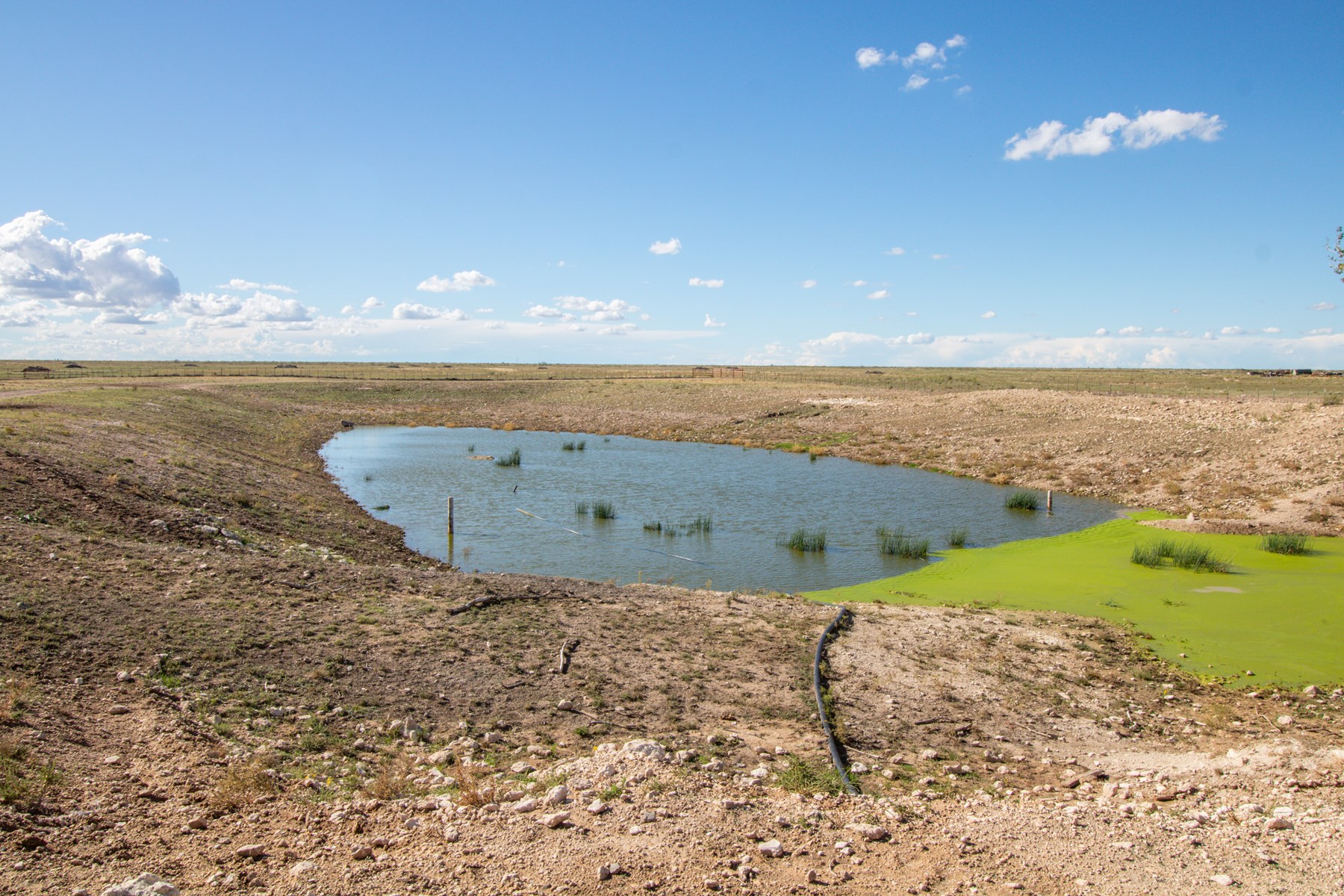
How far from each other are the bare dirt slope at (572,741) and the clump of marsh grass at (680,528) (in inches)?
337

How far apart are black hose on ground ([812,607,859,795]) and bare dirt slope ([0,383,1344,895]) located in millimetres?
131

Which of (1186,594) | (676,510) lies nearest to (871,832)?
(1186,594)

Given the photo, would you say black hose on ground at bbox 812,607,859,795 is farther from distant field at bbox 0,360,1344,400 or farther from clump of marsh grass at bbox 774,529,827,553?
distant field at bbox 0,360,1344,400

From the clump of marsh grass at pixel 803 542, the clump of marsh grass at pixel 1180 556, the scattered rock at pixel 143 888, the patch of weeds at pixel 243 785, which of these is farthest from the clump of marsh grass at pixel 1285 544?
the scattered rock at pixel 143 888

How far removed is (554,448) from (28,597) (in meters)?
35.7

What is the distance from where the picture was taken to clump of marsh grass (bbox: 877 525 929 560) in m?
19.8

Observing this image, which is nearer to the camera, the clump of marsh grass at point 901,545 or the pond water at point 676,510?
the pond water at point 676,510

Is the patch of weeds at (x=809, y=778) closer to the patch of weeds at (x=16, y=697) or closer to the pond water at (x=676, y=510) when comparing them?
the patch of weeds at (x=16, y=697)

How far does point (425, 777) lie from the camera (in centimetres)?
661

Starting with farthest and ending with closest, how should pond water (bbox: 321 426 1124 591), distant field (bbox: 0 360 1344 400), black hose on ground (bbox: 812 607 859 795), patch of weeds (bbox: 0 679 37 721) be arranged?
distant field (bbox: 0 360 1344 400) < pond water (bbox: 321 426 1124 591) < black hose on ground (bbox: 812 607 859 795) < patch of weeds (bbox: 0 679 37 721)

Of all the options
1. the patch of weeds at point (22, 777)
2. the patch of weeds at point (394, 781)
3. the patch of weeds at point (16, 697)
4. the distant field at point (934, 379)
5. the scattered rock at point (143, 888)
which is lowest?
the patch of weeds at point (394, 781)

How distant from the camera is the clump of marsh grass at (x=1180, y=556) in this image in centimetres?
1739

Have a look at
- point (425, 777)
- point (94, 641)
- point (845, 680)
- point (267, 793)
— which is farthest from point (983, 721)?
point (94, 641)

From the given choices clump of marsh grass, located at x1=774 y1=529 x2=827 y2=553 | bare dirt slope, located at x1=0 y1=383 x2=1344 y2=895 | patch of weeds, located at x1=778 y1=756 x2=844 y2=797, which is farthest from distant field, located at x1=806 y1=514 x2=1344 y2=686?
patch of weeds, located at x1=778 y1=756 x2=844 y2=797
